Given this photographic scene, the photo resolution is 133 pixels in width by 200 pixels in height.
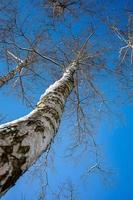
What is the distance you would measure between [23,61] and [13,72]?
0.52 m

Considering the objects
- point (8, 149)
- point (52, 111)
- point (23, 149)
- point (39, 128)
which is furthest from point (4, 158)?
point (52, 111)

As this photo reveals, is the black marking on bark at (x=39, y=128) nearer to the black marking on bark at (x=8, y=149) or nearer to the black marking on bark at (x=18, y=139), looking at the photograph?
the black marking on bark at (x=18, y=139)

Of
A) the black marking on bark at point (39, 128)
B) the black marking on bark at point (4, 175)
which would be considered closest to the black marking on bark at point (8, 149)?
the black marking on bark at point (4, 175)

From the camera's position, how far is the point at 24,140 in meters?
2.22

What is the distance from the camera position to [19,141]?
7.10ft

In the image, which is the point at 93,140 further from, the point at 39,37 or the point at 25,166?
the point at 25,166

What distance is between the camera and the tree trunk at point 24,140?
1888 millimetres

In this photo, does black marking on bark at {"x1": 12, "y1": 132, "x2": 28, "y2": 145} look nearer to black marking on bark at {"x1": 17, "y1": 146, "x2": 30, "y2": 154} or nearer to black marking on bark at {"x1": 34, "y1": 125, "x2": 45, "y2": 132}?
black marking on bark at {"x1": 17, "y1": 146, "x2": 30, "y2": 154}

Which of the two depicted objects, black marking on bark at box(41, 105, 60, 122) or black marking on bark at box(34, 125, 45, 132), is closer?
black marking on bark at box(34, 125, 45, 132)

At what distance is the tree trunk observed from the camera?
189 cm

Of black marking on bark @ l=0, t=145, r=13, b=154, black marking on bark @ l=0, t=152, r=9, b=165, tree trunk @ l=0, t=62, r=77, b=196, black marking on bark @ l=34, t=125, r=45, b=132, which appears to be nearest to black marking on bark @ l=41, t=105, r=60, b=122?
tree trunk @ l=0, t=62, r=77, b=196

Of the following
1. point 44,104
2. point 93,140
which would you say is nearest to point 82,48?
point 93,140

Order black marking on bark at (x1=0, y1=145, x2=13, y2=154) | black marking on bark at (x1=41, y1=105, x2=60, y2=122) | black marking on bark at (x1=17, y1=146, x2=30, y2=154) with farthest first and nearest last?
1. black marking on bark at (x1=41, y1=105, x2=60, y2=122)
2. black marking on bark at (x1=17, y1=146, x2=30, y2=154)
3. black marking on bark at (x1=0, y1=145, x2=13, y2=154)

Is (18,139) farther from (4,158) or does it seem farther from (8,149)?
(4,158)
